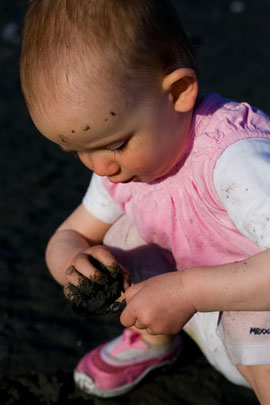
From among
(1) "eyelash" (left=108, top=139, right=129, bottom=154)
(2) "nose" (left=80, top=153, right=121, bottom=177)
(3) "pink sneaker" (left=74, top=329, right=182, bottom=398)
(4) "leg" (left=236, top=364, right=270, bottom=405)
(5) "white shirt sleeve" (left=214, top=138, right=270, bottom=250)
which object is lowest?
(3) "pink sneaker" (left=74, top=329, right=182, bottom=398)

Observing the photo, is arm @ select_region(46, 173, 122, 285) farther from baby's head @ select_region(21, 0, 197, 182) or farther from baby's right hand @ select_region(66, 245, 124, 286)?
baby's head @ select_region(21, 0, 197, 182)

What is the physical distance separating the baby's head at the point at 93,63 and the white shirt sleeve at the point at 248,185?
9.1 inches

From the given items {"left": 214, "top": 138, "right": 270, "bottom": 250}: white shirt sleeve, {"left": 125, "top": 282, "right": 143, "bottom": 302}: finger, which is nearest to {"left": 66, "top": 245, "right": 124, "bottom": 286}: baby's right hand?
{"left": 125, "top": 282, "right": 143, "bottom": 302}: finger

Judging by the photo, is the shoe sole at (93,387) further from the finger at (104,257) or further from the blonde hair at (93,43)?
the blonde hair at (93,43)

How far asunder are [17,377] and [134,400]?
39cm

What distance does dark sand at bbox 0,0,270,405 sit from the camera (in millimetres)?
2119

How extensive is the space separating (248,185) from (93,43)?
0.47m

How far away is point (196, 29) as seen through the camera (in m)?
4.16

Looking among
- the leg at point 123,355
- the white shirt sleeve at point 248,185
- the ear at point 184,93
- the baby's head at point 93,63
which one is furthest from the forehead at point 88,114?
the leg at point 123,355

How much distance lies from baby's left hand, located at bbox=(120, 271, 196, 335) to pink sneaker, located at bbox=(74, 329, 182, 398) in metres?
0.63

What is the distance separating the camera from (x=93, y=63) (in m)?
1.48

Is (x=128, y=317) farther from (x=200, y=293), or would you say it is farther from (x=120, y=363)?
(x=120, y=363)

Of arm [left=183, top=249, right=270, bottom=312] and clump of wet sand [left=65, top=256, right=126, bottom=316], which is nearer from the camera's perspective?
arm [left=183, top=249, right=270, bottom=312]

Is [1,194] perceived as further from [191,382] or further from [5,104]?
[191,382]
